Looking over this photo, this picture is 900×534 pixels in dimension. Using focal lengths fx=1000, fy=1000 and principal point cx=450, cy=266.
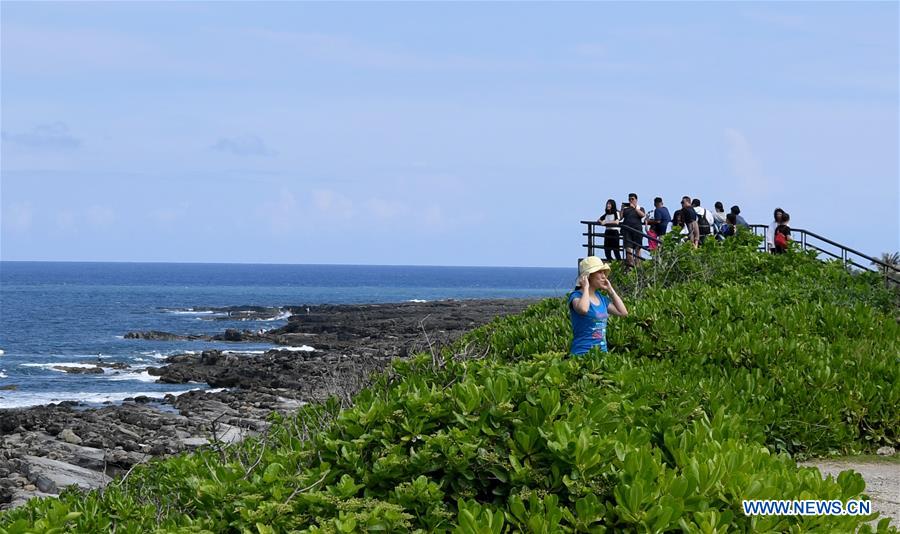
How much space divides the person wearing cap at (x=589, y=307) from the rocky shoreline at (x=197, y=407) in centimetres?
135

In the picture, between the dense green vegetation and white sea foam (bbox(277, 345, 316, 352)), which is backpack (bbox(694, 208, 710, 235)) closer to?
the dense green vegetation

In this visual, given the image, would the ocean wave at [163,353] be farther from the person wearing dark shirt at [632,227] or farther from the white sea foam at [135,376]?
the person wearing dark shirt at [632,227]

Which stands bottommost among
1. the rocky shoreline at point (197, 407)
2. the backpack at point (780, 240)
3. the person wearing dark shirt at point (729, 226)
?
the rocky shoreline at point (197, 407)

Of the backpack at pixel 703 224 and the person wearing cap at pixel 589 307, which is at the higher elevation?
the backpack at pixel 703 224

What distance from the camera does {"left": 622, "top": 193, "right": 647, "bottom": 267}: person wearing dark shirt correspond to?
2121 cm

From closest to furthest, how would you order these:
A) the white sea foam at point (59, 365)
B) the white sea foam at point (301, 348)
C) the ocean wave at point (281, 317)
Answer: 1. the white sea foam at point (59, 365)
2. the white sea foam at point (301, 348)
3. the ocean wave at point (281, 317)

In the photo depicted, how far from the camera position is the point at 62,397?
102 ft

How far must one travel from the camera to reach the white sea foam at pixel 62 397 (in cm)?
2988

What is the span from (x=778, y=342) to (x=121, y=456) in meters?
12.1

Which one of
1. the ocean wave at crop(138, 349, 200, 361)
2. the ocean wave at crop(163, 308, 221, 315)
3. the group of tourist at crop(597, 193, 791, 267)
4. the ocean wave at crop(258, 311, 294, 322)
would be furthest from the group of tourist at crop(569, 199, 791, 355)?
the ocean wave at crop(163, 308, 221, 315)

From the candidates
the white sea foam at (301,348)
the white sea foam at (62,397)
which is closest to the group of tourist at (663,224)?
the white sea foam at (62,397)

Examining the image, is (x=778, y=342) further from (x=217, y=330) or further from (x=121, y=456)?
(x=217, y=330)

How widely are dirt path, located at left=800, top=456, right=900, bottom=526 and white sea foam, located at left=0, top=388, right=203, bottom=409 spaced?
23.2 meters

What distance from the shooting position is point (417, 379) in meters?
7.44
